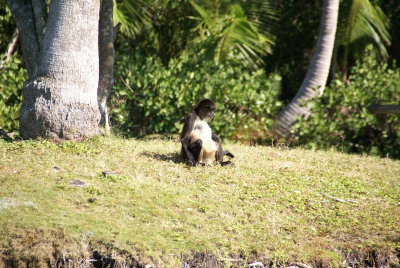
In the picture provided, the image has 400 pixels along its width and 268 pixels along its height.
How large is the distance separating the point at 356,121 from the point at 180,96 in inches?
150

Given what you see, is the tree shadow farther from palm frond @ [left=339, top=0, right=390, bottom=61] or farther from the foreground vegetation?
palm frond @ [left=339, top=0, right=390, bottom=61]

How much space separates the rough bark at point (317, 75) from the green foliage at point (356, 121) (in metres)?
0.35

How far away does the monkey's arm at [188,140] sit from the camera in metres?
8.55

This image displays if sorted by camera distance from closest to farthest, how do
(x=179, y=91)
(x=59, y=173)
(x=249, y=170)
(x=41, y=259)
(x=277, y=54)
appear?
1. (x=41, y=259)
2. (x=59, y=173)
3. (x=249, y=170)
4. (x=179, y=91)
5. (x=277, y=54)

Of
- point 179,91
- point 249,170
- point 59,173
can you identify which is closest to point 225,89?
point 179,91

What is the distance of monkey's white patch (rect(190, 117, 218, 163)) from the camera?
895 centimetres

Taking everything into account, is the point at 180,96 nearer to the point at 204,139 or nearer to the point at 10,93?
the point at 204,139

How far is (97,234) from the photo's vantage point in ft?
19.2

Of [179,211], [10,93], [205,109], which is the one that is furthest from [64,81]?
[10,93]

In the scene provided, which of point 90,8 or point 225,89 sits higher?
point 90,8

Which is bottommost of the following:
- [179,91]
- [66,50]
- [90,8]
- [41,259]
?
[41,259]

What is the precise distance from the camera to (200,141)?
28.2 feet

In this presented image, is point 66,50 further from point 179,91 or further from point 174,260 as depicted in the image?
point 174,260

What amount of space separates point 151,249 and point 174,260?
0.84 ft
